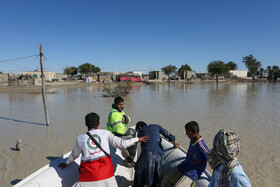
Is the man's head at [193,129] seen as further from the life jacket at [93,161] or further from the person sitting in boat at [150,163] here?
the life jacket at [93,161]

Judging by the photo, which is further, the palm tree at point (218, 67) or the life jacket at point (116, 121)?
the palm tree at point (218, 67)

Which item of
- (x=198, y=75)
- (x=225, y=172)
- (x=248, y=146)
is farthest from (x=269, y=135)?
(x=198, y=75)

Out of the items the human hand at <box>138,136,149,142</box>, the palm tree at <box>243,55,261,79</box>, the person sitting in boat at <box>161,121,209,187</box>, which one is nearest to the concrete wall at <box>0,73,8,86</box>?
the human hand at <box>138,136,149,142</box>

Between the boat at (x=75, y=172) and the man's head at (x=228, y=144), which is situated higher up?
the man's head at (x=228, y=144)

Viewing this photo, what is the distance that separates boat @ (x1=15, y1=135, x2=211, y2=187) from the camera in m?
2.34

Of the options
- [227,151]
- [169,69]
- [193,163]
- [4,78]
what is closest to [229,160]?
[227,151]

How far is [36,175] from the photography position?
8.09ft

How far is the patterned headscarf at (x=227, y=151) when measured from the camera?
1527 millimetres

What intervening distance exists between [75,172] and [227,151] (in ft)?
7.58

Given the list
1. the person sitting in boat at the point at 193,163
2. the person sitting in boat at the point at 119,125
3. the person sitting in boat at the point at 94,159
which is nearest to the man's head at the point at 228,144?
the person sitting in boat at the point at 193,163

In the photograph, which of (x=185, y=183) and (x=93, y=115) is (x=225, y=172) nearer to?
(x=185, y=183)

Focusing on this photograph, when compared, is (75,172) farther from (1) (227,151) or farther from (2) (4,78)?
(2) (4,78)

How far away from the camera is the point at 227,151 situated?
1.54 metres

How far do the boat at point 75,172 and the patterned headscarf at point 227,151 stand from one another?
807mm
